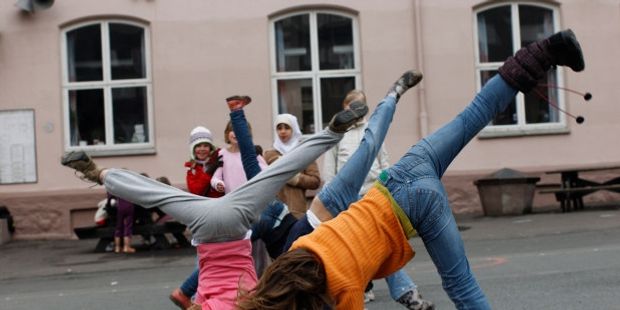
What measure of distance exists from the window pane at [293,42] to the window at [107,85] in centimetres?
242

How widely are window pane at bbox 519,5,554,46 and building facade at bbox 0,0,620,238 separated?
5.4 inches

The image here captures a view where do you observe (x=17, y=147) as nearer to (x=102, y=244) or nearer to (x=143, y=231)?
(x=102, y=244)

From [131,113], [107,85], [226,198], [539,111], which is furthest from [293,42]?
[226,198]

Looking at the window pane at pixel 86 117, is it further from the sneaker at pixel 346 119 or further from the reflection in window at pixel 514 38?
the sneaker at pixel 346 119

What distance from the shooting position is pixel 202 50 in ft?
56.7

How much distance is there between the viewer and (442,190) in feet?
16.0

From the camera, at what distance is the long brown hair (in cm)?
378

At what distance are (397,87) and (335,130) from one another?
0.84m

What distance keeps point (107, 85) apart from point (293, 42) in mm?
3463

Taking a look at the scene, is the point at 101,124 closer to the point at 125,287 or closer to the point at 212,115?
the point at 212,115

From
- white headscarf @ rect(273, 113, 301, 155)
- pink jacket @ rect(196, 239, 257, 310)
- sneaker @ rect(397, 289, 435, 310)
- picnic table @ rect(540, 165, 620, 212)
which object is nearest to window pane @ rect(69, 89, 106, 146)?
picnic table @ rect(540, 165, 620, 212)

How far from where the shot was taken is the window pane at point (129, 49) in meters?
17.6

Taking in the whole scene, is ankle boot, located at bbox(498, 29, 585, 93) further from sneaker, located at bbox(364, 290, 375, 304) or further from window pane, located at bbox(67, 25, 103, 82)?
window pane, located at bbox(67, 25, 103, 82)

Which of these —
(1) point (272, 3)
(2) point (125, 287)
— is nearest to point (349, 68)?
(1) point (272, 3)
